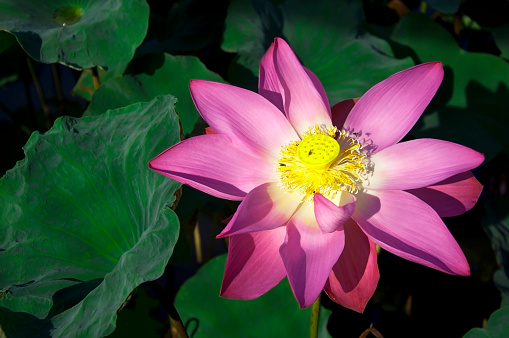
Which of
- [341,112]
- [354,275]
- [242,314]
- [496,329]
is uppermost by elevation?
[341,112]

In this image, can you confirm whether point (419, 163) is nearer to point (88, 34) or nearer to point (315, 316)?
point (315, 316)

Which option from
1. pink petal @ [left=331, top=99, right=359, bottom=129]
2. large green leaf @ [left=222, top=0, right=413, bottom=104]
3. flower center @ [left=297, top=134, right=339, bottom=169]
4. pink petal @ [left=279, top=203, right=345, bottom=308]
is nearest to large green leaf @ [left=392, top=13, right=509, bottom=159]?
large green leaf @ [left=222, top=0, right=413, bottom=104]

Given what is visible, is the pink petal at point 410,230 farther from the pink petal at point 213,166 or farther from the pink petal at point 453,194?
the pink petal at point 213,166

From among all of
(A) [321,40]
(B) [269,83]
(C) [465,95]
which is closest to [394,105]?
(B) [269,83]

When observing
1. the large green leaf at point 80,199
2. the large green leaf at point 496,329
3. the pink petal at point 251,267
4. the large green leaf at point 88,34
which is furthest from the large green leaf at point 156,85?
the large green leaf at point 496,329

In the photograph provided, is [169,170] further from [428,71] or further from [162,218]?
[428,71]

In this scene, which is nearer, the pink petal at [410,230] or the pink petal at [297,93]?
the pink petal at [410,230]

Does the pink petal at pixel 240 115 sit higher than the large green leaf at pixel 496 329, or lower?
higher

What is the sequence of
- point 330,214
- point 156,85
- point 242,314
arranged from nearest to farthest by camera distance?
point 330,214, point 242,314, point 156,85
